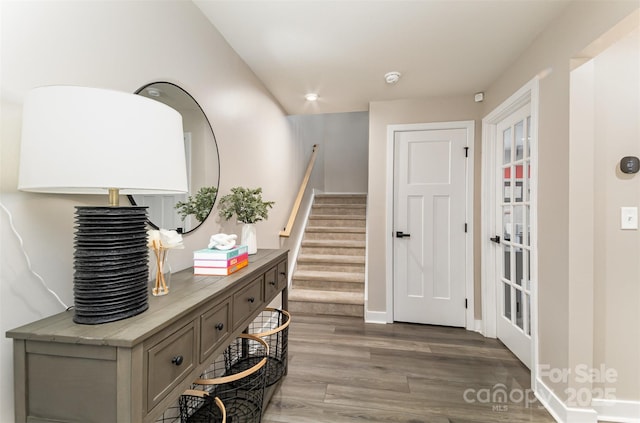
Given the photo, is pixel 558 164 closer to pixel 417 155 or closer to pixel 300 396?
pixel 417 155

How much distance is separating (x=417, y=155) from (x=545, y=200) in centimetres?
135

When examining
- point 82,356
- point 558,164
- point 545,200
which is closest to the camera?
point 82,356

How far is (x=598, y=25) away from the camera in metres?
1.39

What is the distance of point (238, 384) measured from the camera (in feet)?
5.66

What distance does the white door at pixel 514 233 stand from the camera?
2.14 m

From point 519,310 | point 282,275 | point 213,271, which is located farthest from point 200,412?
point 519,310

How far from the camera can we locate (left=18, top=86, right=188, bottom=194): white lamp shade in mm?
667

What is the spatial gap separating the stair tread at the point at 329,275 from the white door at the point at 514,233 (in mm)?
1446

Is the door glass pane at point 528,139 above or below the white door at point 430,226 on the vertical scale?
above

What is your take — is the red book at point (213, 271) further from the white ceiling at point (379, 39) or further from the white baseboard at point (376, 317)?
the white baseboard at point (376, 317)

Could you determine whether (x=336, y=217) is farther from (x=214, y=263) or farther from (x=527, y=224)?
(x=214, y=263)

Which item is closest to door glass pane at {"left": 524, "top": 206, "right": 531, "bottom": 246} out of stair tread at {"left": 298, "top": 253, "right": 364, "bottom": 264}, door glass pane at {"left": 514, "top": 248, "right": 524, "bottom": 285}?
door glass pane at {"left": 514, "top": 248, "right": 524, "bottom": 285}

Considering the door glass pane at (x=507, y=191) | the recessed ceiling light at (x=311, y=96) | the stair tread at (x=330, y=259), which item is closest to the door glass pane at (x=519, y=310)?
the door glass pane at (x=507, y=191)

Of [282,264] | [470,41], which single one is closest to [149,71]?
[282,264]
